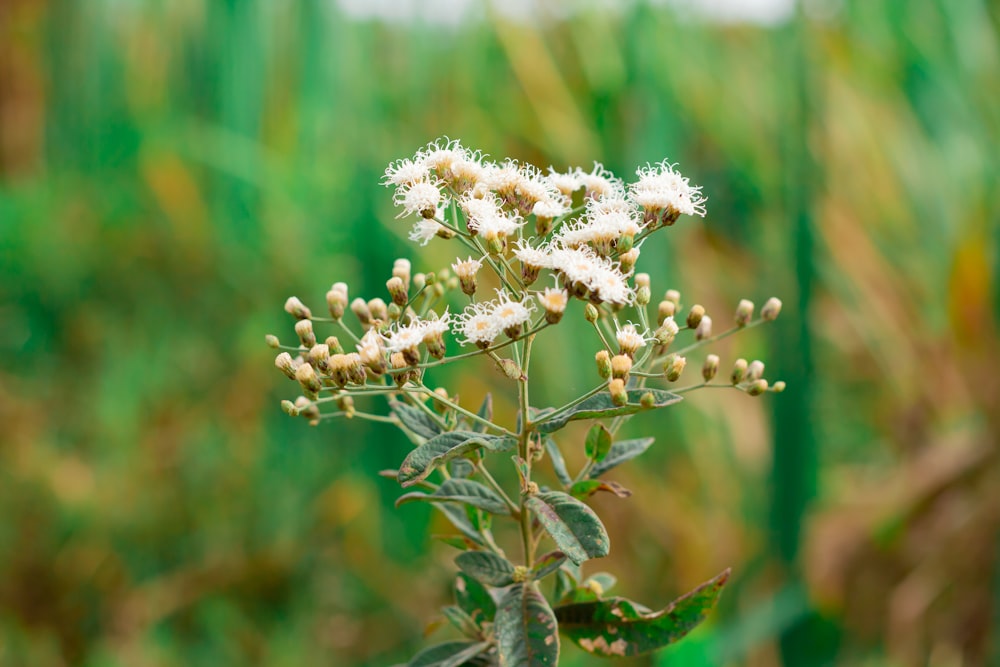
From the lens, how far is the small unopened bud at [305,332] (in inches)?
14.7

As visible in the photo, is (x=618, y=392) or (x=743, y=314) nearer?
(x=618, y=392)

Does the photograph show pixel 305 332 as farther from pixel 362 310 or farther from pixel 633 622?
pixel 633 622

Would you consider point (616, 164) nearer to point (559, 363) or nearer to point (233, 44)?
point (559, 363)

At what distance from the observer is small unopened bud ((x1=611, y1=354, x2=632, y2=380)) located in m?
0.32

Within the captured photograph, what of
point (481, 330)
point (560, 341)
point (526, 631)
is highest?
point (560, 341)

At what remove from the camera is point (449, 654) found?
1.13 feet

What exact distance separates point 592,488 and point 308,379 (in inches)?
4.9

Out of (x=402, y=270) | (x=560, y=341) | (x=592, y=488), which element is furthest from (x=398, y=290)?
(x=560, y=341)

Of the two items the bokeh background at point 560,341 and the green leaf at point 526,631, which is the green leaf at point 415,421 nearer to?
the green leaf at point 526,631

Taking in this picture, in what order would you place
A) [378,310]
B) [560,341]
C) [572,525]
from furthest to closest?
[560,341] → [378,310] → [572,525]

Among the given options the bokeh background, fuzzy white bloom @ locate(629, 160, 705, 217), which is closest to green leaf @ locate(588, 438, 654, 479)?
fuzzy white bloom @ locate(629, 160, 705, 217)

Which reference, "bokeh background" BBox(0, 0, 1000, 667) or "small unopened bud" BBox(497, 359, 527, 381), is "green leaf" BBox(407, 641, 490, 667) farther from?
"bokeh background" BBox(0, 0, 1000, 667)

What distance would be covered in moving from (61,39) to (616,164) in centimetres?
142

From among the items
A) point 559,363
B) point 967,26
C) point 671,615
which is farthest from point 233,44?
point 671,615
